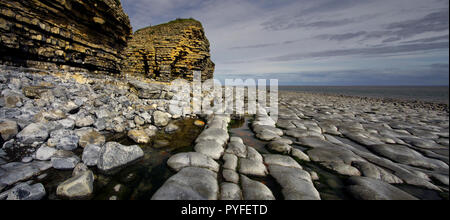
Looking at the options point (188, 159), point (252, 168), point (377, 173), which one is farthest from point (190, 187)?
point (377, 173)

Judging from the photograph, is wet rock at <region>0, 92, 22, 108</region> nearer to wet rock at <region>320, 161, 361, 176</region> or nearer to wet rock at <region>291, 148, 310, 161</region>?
wet rock at <region>291, 148, 310, 161</region>

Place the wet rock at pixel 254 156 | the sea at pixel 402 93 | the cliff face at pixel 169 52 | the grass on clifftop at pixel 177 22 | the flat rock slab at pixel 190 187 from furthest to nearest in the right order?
1. the sea at pixel 402 93
2. the grass on clifftop at pixel 177 22
3. the cliff face at pixel 169 52
4. the wet rock at pixel 254 156
5. the flat rock slab at pixel 190 187

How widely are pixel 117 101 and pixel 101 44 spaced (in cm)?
499

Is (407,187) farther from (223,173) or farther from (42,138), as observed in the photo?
(42,138)

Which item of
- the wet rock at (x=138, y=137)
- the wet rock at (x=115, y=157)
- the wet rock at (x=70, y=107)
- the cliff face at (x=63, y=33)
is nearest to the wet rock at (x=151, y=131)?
the wet rock at (x=138, y=137)

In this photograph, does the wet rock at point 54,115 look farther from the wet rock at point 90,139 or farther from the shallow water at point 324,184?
the shallow water at point 324,184

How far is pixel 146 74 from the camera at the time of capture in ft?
48.2

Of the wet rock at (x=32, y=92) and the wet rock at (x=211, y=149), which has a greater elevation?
the wet rock at (x=32, y=92)

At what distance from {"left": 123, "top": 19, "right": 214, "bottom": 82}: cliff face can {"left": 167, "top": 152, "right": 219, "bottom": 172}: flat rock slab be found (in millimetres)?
12096

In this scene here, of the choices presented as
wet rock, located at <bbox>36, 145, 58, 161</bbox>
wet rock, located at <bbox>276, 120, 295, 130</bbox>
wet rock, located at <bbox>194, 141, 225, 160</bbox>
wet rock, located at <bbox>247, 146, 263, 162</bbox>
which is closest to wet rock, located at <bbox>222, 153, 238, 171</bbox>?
wet rock, located at <bbox>194, 141, 225, 160</bbox>

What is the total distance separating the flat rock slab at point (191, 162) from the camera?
2.61m

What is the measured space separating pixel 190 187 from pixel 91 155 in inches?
78.7

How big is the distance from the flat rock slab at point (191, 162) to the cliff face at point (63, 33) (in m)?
7.25

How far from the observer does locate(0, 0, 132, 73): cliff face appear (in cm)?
506
